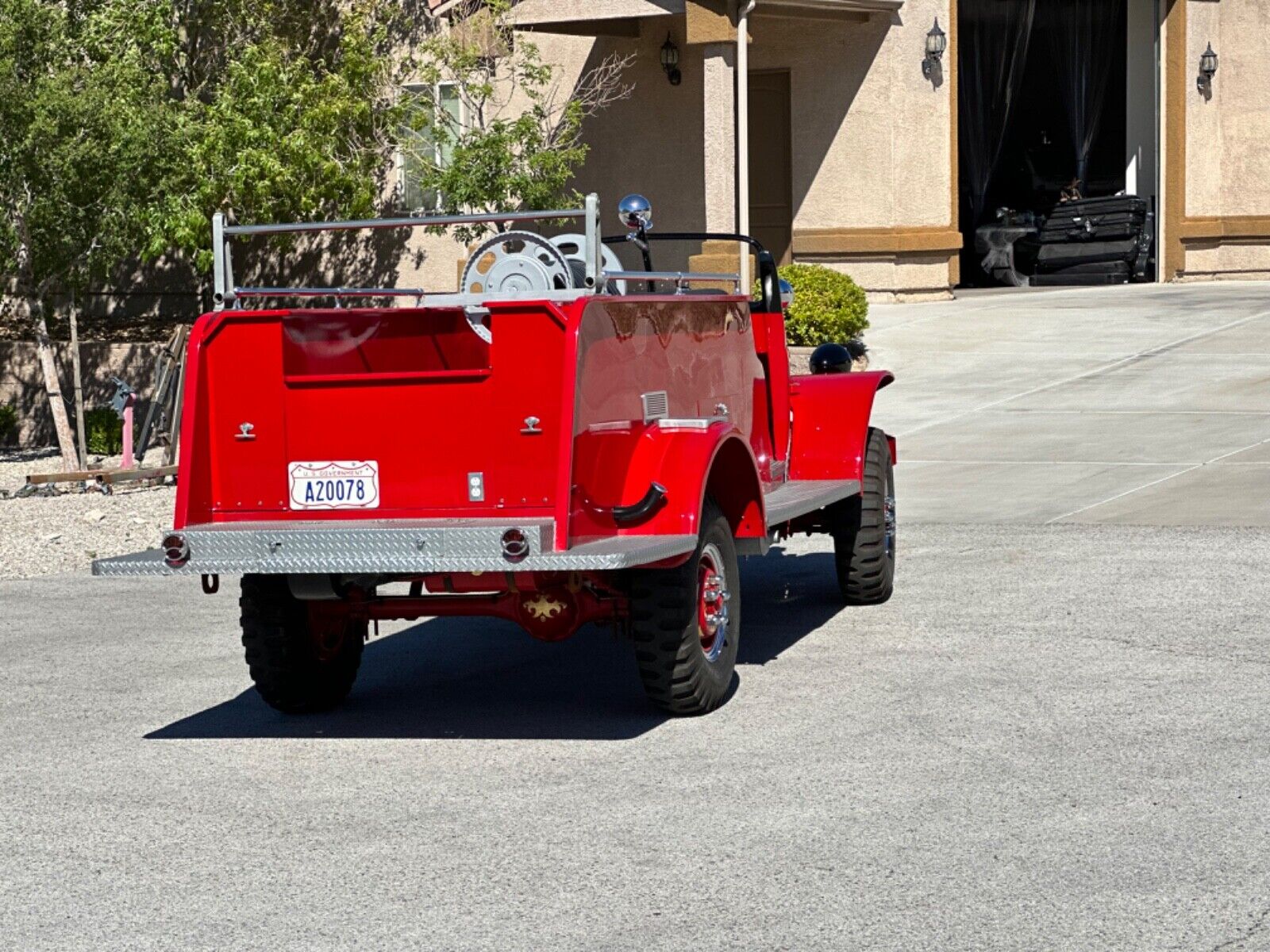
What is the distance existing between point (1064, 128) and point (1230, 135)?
10.4ft

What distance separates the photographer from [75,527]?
1379 centimetres

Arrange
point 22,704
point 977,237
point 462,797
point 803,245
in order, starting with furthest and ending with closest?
point 977,237 → point 803,245 → point 22,704 → point 462,797

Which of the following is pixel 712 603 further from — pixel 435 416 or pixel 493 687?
pixel 435 416

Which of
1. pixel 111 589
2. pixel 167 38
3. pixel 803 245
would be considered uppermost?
pixel 167 38

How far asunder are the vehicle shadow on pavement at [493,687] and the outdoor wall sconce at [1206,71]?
1725 cm

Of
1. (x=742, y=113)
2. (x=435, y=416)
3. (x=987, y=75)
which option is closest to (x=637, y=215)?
(x=435, y=416)

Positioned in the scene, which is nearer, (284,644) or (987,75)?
(284,644)

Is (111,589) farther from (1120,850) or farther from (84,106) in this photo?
(1120,850)

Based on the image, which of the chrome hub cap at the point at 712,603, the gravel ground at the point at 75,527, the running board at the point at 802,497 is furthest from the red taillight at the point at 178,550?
the gravel ground at the point at 75,527

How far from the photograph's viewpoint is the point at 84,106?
15.5 metres

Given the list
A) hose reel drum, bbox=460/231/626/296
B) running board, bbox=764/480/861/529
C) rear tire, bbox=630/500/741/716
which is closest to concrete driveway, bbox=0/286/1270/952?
rear tire, bbox=630/500/741/716

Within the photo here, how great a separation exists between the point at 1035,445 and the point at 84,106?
8.19 meters

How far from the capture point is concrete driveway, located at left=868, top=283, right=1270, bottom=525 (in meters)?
13.1

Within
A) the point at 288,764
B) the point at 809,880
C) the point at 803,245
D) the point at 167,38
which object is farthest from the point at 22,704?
the point at 803,245
